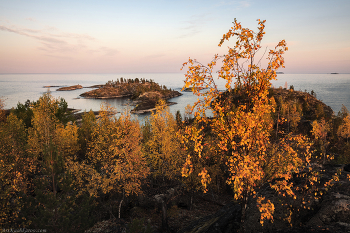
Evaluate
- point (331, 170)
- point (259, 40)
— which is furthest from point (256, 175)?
point (331, 170)

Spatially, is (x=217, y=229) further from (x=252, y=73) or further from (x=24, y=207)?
(x=24, y=207)

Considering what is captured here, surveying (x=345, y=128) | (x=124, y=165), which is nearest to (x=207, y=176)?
(x=124, y=165)

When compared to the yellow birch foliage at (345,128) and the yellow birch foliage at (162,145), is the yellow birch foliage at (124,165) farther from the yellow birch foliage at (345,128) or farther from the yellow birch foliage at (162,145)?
the yellow birch foliage at (345,128)

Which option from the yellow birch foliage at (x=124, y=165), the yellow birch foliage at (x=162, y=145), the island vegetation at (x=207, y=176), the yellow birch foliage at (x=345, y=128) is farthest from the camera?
the yellow birch foliage at (x=345, y=128)

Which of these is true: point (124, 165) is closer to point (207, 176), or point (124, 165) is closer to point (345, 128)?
point (207, 176)

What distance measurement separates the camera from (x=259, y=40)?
6.23m

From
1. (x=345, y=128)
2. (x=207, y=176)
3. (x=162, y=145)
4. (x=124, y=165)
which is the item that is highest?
(x=207, y=176)

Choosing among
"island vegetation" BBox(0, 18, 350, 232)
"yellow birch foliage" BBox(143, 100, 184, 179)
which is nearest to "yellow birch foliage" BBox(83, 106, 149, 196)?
"island vegetation" BBox(0, 18, 350, 232)

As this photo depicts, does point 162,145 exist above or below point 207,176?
below

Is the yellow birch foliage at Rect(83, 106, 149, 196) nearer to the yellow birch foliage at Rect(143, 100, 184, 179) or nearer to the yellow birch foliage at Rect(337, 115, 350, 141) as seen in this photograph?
the yellow birch foliage at Rect(143, 100, 184, 179)

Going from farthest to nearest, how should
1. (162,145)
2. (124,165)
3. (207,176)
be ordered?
1. (162,145)
2. (124,165)
3. (207,176)

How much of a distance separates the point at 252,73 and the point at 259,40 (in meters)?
1.17

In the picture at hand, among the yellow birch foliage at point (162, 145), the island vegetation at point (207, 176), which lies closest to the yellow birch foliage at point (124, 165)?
the island vegetation at point (207, 176)

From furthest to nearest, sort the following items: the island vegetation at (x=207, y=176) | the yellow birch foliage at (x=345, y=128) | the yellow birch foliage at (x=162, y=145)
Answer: the yellow birch foliage at (x=345, y=128)
the yellow birch foliage at (x=162, y=145)
the island vegetation at (x=207, y=176)
